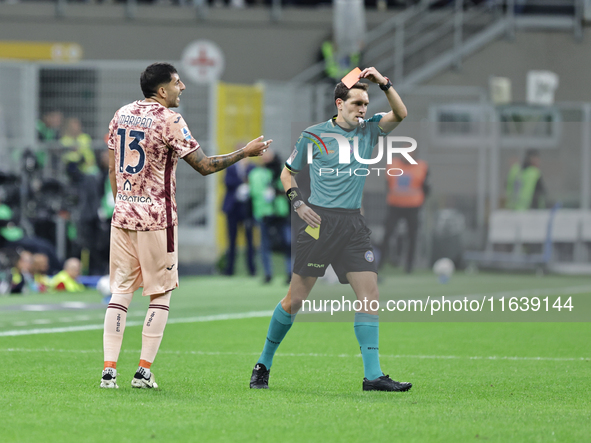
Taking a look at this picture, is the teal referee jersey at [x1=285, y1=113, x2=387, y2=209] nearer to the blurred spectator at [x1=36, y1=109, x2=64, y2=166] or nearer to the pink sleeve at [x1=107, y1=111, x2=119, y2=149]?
the pink sleeve at [x1=107, y1=111, x2=119, y2=149]

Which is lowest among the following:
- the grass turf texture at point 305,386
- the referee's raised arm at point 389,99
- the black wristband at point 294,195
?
the grass turf texture at point 305,386

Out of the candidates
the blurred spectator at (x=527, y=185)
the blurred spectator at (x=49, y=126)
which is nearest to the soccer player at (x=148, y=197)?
the blurred spectator at (x=49, y=126)

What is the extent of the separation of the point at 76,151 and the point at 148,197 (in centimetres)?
1244

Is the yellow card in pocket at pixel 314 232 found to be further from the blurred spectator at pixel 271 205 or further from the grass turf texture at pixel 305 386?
the blurred spectator at pixel 271 205

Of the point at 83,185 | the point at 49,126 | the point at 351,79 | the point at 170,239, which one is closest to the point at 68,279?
the point at 83,185

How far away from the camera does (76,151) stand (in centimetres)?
1862

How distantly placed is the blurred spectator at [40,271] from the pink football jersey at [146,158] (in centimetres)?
964

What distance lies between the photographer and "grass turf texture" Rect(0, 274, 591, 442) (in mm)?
5367

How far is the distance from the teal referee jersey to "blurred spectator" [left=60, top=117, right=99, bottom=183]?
11408 mm

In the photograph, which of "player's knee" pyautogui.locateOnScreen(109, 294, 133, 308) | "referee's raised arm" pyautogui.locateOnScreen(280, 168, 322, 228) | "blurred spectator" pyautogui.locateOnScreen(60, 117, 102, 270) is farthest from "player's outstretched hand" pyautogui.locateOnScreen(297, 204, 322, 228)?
"blurred spectator" pyautogui.locateOnScreen(60, 117, 102, 270)

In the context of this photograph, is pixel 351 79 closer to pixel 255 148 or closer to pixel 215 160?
pixel 255 148

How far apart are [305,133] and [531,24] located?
1785cm

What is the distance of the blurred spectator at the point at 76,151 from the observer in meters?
18.3

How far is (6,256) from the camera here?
51.8 feet
